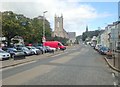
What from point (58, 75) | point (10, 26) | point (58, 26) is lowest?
point (58, 75)

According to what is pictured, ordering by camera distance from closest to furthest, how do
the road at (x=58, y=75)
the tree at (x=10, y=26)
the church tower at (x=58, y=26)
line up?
the road at (x=58, y=75), the tree at (x=10, y=26), the church tower at (x=58, y=26)

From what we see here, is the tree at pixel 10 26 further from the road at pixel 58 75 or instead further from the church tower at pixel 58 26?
the church tower at pixel 58 26

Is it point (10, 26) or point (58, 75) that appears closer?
point (58, 75)

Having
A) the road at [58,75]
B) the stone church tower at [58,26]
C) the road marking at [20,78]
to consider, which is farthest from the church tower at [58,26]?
the road marking at [20,78]

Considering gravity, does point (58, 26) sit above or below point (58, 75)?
above

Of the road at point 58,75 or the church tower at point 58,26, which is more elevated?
the church tower at point 58,26

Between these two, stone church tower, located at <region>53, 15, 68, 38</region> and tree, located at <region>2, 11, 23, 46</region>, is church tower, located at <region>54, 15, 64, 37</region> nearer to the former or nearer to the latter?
stone church tower, located at <region>53, 15, 68, 38</region>

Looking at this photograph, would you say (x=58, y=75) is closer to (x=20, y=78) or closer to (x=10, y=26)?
(x=20, y=78)

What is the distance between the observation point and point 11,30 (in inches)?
2837

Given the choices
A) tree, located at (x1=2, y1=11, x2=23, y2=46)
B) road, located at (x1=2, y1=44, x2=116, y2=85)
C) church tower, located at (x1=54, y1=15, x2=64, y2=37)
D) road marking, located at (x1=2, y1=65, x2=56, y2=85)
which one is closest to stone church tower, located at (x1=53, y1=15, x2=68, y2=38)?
church tower, located at (x1=54, y1=15, x2=64, y2=37)

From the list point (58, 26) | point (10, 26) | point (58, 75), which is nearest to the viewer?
point (58, 75)

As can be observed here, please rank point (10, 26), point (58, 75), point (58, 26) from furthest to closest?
1. point (58, 26)
2. point (10, 26)
3. point (58, 75)

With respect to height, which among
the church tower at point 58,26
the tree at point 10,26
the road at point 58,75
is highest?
the church tower at point 58,26

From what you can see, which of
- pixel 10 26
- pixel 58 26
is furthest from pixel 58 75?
pixel 58 26
